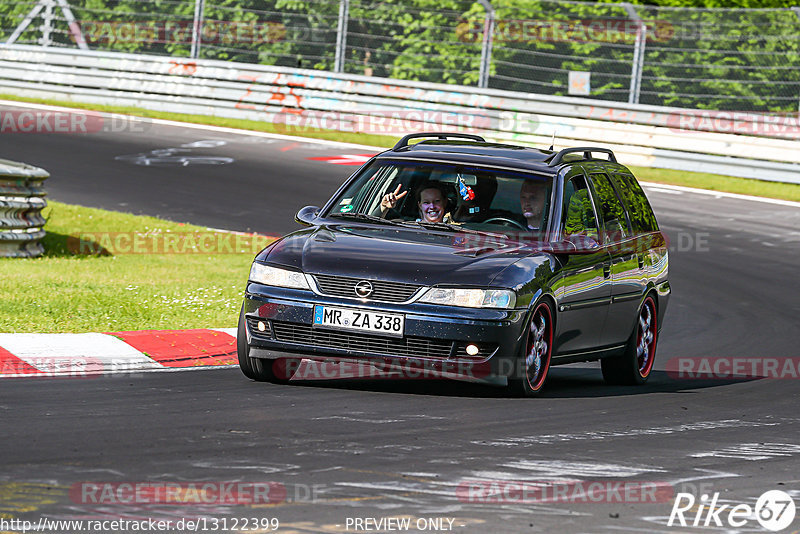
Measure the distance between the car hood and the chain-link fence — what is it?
15344 millimetres

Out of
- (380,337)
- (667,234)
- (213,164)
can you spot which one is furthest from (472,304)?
(213,164)

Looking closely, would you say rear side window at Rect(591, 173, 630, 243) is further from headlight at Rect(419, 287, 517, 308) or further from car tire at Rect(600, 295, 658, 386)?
headlight at Rect(419, 287, 517, 308)

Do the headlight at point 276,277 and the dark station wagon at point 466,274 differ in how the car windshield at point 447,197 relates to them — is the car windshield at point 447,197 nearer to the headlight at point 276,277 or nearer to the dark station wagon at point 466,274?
the dark station wagon at point 466,274

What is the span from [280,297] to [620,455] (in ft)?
8.12

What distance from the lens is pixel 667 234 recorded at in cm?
1914

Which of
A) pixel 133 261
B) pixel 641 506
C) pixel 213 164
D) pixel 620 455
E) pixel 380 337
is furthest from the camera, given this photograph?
pixel 213 164

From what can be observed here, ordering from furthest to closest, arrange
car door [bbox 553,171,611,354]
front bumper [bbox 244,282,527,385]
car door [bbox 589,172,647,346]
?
car door [bbox 589,172,647,346], car door [bbox 553,171,611,354], front bumper [bbox 244,282,527,385]

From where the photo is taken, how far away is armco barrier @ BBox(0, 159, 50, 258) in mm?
14250

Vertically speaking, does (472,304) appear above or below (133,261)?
above

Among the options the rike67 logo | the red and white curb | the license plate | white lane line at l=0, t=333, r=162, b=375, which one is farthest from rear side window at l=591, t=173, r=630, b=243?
the rike67 logo

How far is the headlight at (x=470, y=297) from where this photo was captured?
8.62 meters

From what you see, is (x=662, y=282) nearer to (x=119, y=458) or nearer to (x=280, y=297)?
(x=280, y=297)

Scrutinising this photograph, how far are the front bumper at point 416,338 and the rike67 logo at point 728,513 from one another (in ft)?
7.79

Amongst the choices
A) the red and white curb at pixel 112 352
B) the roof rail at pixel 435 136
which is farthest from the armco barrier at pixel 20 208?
the roof rail at pixel 435 136
